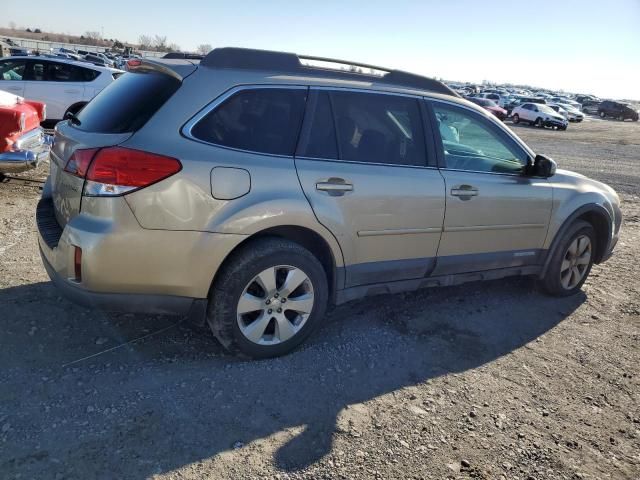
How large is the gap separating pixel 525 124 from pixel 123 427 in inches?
1528

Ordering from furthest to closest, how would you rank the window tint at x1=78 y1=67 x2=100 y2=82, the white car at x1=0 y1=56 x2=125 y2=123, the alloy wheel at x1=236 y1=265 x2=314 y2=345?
1. the window tint at x1=78 y1=67 x2=100 y2=82
2. the white car at x1=0 y1=56 x2=125 y2=123
3. the alloy wheel at x1=236 y1=265 x2=314 y2=345

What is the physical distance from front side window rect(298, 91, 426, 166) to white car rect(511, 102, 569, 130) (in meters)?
34.8

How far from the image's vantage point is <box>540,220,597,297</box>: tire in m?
4.80

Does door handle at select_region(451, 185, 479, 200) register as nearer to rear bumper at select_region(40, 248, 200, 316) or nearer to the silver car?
the silver car

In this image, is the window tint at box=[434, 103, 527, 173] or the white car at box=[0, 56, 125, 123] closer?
the window tint at box=[434, 103, 527, 173]

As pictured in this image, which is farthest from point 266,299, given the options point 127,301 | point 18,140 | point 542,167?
point 18,140

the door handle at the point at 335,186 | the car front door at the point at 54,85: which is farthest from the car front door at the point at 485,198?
the car front door at the point at 54,85

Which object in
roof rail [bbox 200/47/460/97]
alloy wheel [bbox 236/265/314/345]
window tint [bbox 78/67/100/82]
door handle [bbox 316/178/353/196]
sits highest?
roof rail [bbox 200/47/460/97]

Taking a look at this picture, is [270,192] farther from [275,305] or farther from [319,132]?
[275,305]

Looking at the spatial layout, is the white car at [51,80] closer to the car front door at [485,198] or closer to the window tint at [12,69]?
the window tint at [12,69]

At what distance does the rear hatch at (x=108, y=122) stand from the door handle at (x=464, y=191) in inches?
80.2

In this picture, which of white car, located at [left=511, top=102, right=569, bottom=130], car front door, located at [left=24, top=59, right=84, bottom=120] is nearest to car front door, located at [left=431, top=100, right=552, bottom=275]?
car front door, located at [left=24, top=59, right=84, bottom=120]

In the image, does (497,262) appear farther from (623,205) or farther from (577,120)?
Answer: (577,120)

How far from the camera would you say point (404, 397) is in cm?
322
